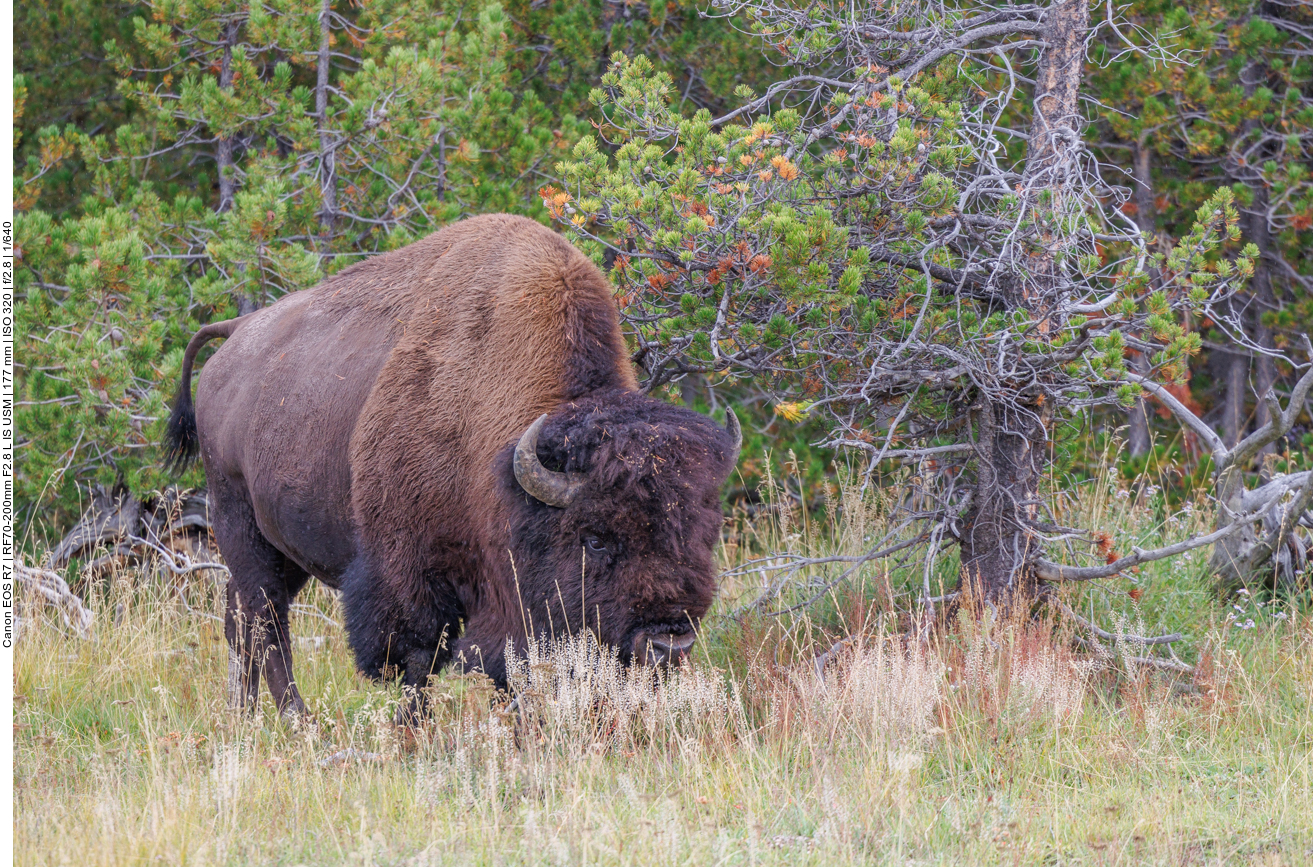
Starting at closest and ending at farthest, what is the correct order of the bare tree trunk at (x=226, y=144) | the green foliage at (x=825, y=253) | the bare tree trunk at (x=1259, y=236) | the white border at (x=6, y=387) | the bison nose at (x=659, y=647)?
the bison nose at (x=659, y=647), the green foliage at (x=825, y=253), the white border at (x=6, y=387), the bare tree trunk at (x=226, y=144), the bare tree trunk at (x=1259, y=236)

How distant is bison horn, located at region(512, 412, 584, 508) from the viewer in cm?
480

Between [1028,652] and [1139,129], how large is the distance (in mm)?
5809

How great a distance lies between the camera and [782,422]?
10945mm

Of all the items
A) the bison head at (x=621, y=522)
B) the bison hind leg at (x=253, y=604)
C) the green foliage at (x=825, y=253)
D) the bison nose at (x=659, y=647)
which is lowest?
the bison hind leg at (x=253, y=604)

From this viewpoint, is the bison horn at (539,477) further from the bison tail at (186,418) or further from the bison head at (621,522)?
the bison tail at (186,418)

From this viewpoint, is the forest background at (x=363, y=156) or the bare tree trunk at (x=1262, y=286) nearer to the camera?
the forest background at (x=363, y=156)

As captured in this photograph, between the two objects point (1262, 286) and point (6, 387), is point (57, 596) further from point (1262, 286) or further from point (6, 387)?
point (1262, 286)

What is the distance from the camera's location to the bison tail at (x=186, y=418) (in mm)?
7012

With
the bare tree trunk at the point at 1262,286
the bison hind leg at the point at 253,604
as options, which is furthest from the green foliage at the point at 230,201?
the bare tree trunk at the point at 1262,286

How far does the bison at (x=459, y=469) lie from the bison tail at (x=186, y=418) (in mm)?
347

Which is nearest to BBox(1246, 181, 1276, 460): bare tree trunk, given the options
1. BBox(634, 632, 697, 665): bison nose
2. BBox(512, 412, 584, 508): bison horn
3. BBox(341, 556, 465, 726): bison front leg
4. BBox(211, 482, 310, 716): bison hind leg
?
BBox(634, 632, 697, 665): bison nose

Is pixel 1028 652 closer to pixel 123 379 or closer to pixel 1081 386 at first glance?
pixel 1081 386

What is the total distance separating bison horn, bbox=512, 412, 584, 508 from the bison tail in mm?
3032

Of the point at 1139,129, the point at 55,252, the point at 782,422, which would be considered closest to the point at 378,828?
the point at 55,252
